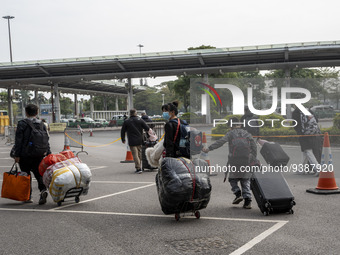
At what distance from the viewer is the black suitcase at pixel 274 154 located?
8.01 meters

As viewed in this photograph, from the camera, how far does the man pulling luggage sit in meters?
7.30

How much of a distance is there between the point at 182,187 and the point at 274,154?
265 cm

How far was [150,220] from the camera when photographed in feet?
21.9

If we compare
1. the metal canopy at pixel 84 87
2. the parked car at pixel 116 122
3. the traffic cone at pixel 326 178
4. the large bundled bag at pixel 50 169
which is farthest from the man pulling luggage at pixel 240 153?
the parked car at pixel 116 122

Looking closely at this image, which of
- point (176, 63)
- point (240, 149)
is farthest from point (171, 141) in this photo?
point (176, 63)

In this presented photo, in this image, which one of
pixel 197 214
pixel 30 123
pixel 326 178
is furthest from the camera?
pixel 326 178

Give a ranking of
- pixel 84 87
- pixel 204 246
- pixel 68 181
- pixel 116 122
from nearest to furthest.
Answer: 1. pixel 204 246
2. pixel 68 181
3. pixel 116 122
4. pixel 84 87

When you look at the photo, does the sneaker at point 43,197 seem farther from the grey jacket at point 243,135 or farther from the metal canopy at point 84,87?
the metal canopy at point 84,87

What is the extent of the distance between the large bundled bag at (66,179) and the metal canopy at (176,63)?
36742 mm

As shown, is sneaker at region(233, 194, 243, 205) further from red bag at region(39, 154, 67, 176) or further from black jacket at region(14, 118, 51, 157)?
black jacket at region(14, 118, 51, 157)

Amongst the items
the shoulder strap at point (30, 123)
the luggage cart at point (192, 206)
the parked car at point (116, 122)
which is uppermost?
the shoulder strap at point (30, 123)

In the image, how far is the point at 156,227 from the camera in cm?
623

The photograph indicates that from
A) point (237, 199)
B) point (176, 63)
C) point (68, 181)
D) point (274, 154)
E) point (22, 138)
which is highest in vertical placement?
point (176, 63)

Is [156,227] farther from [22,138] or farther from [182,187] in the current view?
[22,138]
